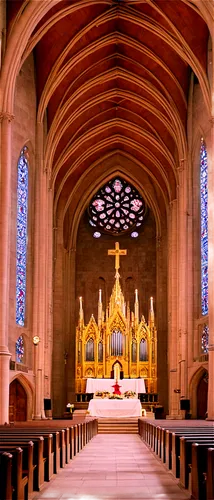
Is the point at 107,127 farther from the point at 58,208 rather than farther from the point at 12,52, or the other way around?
the point at 12,52

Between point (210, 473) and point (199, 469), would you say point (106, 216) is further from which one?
point (210, 473)

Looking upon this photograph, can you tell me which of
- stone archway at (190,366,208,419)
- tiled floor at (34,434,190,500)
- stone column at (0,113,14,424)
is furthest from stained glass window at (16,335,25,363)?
tiled floor at (34,434,190,500)

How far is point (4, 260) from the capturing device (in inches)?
918

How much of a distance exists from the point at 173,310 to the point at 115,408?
292 inches

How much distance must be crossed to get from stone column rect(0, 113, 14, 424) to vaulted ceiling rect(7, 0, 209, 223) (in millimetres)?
4293

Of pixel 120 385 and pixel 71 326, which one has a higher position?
pixel 71 326

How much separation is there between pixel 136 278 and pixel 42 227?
1401 centimetres

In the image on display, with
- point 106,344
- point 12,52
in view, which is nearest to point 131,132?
point 106,344

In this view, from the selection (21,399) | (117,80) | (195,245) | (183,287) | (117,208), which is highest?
(117,80)

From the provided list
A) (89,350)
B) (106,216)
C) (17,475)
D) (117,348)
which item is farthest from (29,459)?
(106,216)

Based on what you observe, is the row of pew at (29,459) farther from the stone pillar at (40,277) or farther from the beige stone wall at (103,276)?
the beige stone wall at (103,276)

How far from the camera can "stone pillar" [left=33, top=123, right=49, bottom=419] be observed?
31345 millimetres

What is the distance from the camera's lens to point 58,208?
43.6 metres

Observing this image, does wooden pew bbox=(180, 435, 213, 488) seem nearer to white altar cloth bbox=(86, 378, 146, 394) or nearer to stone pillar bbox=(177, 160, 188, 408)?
stone pillar bbox=(177, 160, 188, 408)
